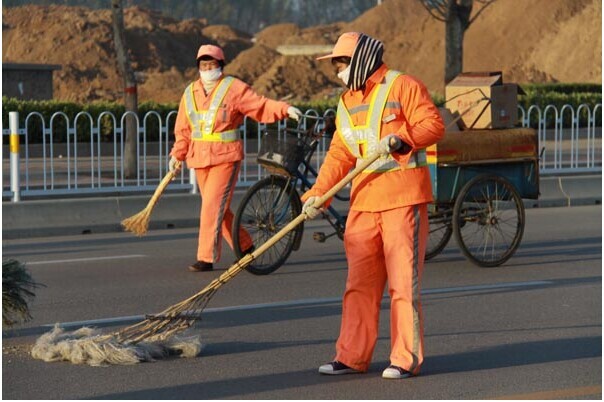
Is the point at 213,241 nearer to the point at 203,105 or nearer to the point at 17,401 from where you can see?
the point at 203,105

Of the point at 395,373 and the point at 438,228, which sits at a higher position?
the point at 438,228

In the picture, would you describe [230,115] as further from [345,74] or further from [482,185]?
[345,74]

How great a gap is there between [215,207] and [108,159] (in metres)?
10.8

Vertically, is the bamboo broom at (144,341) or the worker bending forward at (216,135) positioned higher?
the worker bending forward at (216,135)

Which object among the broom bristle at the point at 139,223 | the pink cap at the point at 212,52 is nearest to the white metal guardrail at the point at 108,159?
the pink cap at the point at 212,52

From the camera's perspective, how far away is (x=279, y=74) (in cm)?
4575

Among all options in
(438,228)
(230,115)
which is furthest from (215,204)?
(438,228)

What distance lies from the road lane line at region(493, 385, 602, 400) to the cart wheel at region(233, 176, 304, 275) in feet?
14.8

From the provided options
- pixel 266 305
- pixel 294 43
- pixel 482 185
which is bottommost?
pixel 266 305

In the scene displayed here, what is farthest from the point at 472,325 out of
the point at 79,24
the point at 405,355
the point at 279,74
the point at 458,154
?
the point at 79,24

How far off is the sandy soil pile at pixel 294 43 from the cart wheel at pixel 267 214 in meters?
33.3

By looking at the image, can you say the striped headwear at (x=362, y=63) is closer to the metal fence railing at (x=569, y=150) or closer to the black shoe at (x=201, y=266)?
the black shoe at (x=201, y=266)

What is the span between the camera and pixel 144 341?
785cm

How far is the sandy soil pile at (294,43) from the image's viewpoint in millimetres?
48031
